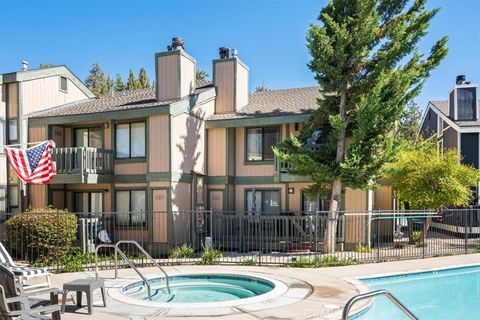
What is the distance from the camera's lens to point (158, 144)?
56.7ft

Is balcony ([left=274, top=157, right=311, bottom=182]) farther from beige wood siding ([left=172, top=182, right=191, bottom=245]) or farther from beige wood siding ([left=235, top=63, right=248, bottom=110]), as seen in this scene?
beige wood siding ([left=235, top=63, right=248, bottom=110])

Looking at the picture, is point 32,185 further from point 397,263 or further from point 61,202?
point 397,263

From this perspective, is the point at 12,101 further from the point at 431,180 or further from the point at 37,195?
the point at 431,180

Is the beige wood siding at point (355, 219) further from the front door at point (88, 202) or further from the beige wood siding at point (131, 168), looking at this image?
the front door at point (88, 202)

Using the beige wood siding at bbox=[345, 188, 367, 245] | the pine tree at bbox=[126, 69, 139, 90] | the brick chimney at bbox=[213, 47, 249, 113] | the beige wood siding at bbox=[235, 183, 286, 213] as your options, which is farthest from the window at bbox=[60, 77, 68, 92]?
the pine tree at bbox=[126, 69, 139, 90]

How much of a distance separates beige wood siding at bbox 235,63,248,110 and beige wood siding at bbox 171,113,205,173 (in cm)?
231

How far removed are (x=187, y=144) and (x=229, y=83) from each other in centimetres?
437

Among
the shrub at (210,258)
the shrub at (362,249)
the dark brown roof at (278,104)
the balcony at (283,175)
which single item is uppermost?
the dark brown roof at (278,104)

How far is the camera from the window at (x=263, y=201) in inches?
749

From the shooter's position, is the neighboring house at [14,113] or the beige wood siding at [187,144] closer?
the beige wood siding at [187,144]

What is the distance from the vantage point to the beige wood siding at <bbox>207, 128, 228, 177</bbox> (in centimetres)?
1947

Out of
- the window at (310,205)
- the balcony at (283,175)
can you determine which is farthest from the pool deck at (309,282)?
the balcony at (283,175)

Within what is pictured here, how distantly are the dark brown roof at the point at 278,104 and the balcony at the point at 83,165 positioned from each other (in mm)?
5187

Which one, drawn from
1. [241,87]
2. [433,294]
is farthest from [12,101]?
[433,294]
